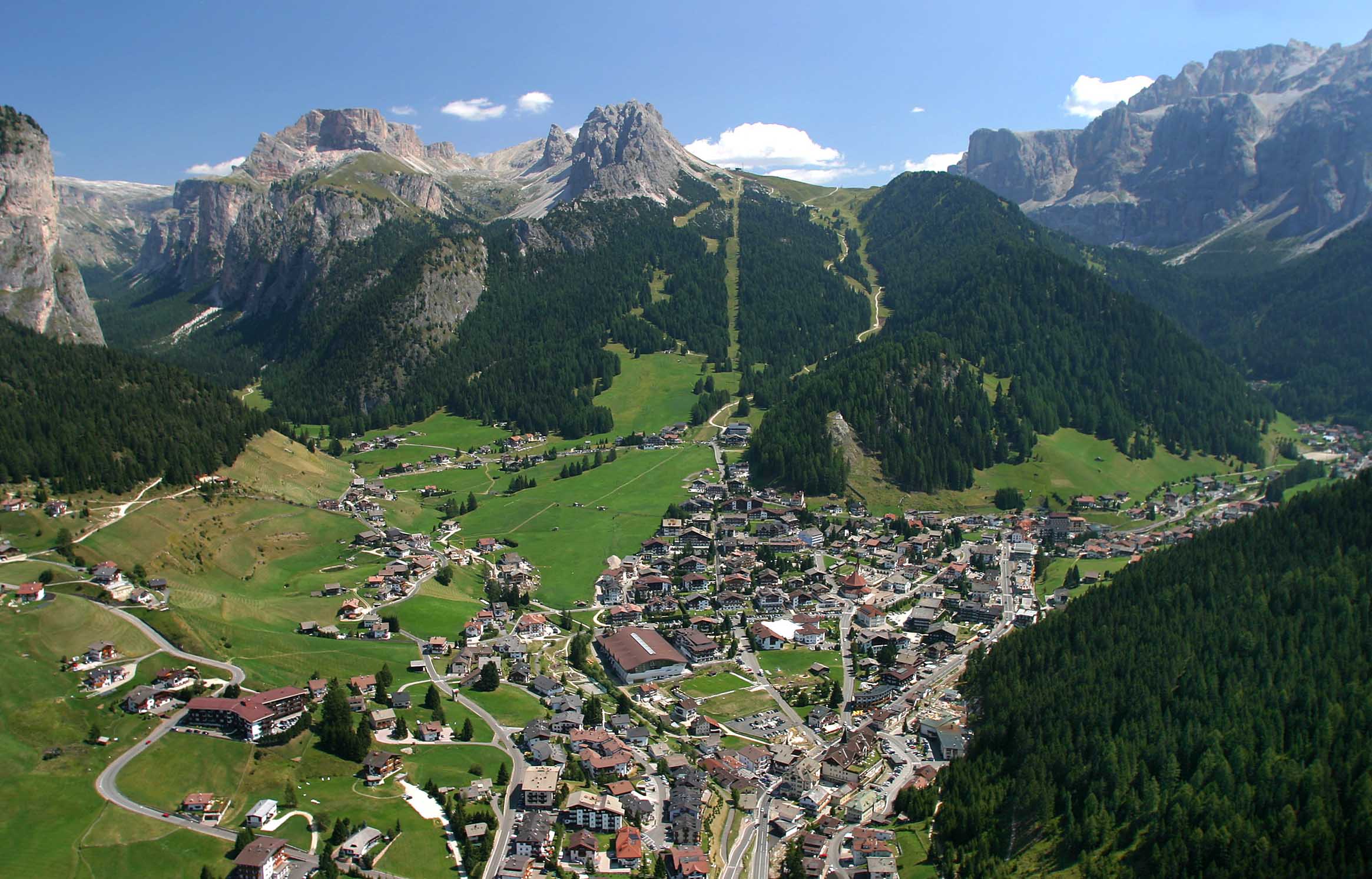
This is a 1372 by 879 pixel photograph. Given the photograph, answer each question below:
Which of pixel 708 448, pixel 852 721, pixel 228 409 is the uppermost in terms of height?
pixel 228 409

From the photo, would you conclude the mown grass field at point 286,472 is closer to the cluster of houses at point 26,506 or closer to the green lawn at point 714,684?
the cluster of houses at point 26,506

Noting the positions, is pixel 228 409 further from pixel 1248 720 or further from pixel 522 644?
pixel 1248 720

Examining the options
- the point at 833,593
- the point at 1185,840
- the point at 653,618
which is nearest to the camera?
the point at 1185,840

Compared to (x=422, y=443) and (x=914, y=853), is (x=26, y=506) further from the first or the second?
(x=422, y=443)

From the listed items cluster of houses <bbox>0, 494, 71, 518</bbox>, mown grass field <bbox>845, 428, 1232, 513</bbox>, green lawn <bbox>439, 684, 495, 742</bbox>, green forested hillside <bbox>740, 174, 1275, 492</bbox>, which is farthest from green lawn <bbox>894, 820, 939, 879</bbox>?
green forested hillside <bbox>740, 174, 1275, 492</bbox>

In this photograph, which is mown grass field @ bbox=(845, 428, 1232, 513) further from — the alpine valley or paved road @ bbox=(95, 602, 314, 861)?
paved road @ bbox=(95, 602, 314, 861)

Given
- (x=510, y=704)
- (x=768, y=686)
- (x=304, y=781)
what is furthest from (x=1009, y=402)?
(x=304, y=781)

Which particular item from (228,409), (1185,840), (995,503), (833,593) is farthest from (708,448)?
(1185,840)
